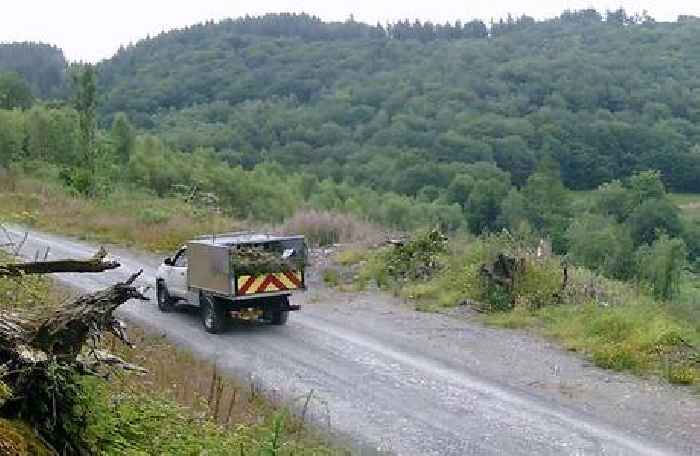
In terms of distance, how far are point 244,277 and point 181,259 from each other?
254 centimetres

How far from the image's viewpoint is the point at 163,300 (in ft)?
57.0

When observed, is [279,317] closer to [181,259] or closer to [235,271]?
[235,271]

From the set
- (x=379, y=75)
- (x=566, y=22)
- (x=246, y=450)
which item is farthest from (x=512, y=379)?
(x=566, y=22)

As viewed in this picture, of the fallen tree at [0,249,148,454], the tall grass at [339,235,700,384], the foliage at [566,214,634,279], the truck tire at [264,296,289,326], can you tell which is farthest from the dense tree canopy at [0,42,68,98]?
the fallen tree at [0,249,148,454]

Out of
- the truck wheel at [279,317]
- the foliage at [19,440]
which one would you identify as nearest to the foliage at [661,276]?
the truck wheel at [279,317]

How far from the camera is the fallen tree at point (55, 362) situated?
16.0ft

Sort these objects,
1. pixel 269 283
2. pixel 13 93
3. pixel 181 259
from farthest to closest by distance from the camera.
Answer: pixel 13 93
pixel 181 259
pixel 269 283

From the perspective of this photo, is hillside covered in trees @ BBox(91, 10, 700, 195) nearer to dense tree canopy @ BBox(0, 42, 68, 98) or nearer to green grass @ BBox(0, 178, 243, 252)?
dense tree canopy @ BBox(0, 42, 68, 98)

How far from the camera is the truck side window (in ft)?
55.7

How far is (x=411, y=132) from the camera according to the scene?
109938mm

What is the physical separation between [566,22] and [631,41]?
25839 mm

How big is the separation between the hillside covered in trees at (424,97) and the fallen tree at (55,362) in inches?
3307

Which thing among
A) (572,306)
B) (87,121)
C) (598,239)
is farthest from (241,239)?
(598,239)

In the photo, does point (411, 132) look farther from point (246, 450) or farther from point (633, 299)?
point (246, 450)
